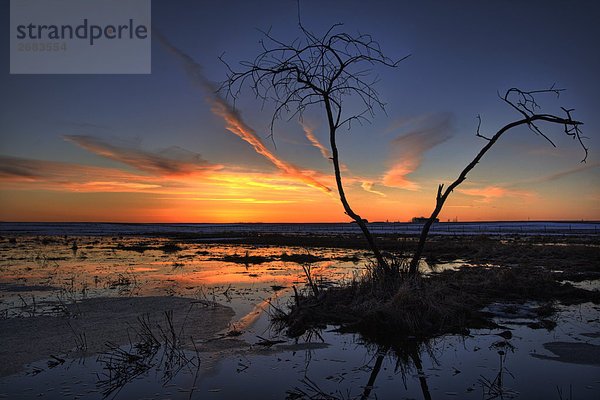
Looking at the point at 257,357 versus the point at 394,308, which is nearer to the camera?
the point at 257,357

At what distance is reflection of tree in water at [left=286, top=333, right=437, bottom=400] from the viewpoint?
15.4 ft

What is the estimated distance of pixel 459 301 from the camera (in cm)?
926

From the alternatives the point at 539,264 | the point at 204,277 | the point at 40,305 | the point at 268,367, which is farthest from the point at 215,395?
the point at 539,264

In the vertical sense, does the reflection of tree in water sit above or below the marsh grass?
below

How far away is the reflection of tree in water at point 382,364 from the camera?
468 centimetres

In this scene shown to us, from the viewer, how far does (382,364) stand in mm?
5793

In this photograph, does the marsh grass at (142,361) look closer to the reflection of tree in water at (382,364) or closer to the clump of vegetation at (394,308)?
the reflection of tree in water at (382,364)

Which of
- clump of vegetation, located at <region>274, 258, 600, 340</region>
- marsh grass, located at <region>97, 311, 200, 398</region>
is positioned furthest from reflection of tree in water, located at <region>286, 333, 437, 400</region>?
marsh grass, located at <region>97, 311, 200, 398</region>

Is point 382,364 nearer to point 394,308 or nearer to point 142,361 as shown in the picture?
point 394,308

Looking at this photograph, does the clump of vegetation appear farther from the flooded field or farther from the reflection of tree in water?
the reflection of tree in water

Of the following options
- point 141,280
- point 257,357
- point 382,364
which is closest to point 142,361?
point 257,357

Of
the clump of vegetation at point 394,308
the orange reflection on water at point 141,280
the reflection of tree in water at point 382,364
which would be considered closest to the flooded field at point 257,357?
the reflection of tree in water at point 382,364

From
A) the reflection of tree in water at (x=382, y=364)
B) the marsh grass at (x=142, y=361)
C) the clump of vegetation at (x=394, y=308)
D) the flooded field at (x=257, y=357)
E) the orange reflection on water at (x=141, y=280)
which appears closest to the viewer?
the reflection of tree in water at (x=382, y=364)

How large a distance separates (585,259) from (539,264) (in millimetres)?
4090
